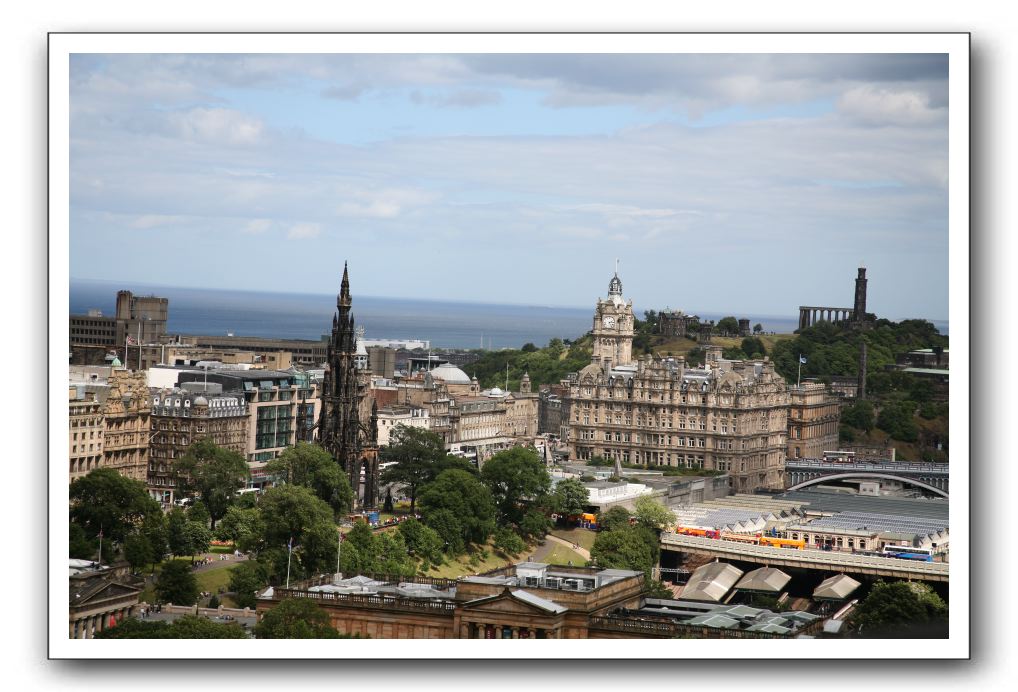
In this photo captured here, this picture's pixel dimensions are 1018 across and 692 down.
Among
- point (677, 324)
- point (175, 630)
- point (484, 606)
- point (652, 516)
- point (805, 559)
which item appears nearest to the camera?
point (175, 630)

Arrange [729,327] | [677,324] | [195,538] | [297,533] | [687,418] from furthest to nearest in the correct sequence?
[729,327]
[677,324]
[687,418]
[195,538]
[297,533]

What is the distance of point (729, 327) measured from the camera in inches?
5566

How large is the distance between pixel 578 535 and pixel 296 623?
32756 mm

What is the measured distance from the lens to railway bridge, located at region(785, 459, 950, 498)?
98.0 m

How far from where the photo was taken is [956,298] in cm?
4294

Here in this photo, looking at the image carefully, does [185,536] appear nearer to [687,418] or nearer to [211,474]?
[211,474]

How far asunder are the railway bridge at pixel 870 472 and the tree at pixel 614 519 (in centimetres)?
2127

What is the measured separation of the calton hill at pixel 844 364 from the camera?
11094 cm

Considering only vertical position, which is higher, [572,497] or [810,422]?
[810,422]

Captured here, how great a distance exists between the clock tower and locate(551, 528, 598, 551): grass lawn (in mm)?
34921

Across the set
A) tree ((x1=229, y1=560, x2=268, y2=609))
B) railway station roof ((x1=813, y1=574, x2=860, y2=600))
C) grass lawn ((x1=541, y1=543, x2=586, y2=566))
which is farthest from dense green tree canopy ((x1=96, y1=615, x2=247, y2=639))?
grass lawn ((x1=541, y1=543, x2=586, y2=566))

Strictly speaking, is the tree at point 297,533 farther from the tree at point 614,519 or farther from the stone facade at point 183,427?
the tree at point 614,519

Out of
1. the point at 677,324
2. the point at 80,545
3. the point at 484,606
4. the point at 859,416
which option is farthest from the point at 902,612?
the point at 677,324

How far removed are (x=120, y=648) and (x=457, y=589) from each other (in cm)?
1077
